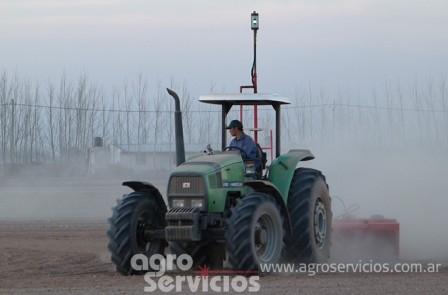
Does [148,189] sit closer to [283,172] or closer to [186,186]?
[186,186]

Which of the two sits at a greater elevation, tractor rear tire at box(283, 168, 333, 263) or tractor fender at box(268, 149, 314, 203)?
tractor fender at box(268, 149, 314, 203)

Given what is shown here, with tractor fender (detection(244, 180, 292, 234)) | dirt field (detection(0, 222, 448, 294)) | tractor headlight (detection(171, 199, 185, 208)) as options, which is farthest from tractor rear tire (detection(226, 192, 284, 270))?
tractor headlight (detection(171, 199, 185, 208))

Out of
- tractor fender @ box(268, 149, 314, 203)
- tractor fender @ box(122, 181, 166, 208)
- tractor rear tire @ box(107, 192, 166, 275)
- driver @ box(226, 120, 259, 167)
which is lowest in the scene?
tractor rear tire @ box(107, 192, 166, 275)

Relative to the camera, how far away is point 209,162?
1192 cm

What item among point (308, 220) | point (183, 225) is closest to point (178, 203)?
point (183, 225)

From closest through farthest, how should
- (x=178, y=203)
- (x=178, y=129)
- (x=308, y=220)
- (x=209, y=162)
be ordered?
1. (x=178, y=203)
2. (x=209, y=162)
3. (x=178, y=129)
4. (x=308, y=220)

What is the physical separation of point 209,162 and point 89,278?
7.19 ft

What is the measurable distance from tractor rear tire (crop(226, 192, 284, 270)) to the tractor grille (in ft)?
1.94

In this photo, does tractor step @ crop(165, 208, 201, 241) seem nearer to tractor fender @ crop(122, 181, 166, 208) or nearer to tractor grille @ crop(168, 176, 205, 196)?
tractor grille @ crop(168, 176, 205, 196)

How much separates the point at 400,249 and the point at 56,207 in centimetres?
1674

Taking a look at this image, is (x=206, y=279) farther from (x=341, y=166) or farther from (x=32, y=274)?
(x=341, y=166)

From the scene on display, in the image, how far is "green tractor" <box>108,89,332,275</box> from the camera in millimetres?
11383

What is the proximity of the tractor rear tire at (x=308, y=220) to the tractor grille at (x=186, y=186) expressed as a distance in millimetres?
1605

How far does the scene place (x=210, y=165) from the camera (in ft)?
38.8
